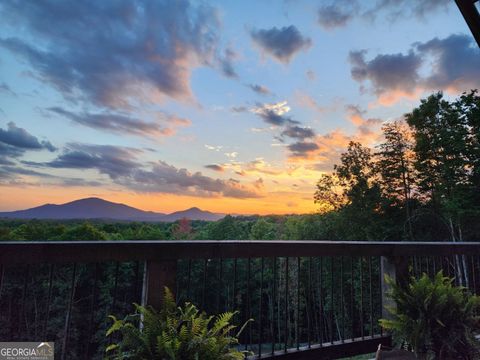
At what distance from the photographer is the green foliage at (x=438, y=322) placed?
188cm

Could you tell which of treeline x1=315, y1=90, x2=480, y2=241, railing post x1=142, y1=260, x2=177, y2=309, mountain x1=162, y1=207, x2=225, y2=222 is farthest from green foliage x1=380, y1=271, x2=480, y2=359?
mountain x1=162, y1=207, x2=225, y2=222

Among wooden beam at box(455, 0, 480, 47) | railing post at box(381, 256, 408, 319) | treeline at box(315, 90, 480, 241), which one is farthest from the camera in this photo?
treeline at box(315, 90, 480, 241)

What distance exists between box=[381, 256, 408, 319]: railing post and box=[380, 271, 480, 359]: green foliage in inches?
17.2

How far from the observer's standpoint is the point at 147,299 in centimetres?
170

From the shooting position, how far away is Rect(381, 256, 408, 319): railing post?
8.18 ft

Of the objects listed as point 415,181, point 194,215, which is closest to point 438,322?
point 415,181

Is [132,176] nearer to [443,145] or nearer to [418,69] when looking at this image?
[418,69]

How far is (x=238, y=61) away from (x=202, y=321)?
745 cm

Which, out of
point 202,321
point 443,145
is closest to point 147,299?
point 202,321

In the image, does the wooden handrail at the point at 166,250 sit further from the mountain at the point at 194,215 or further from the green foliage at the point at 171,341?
the mountain at the point at 194,215

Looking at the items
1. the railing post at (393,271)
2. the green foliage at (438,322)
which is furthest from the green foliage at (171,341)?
the railing post at (393,271)

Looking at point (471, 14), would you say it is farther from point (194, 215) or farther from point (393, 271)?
point (194, 215)

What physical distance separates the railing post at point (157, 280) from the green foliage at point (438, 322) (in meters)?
1.53

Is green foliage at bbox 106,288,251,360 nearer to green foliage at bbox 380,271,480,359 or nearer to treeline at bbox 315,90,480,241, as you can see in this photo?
green foliage at bbox 380,271,480,359
